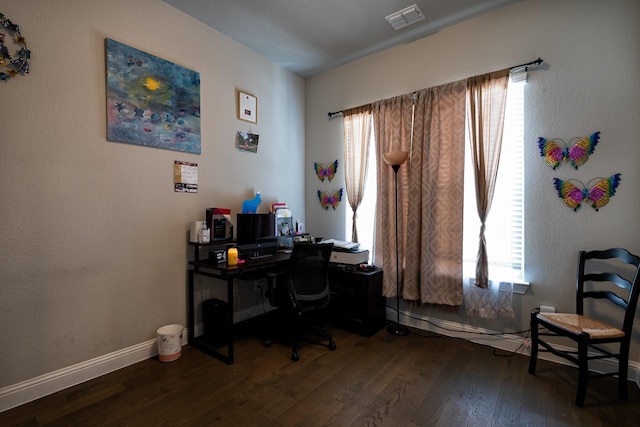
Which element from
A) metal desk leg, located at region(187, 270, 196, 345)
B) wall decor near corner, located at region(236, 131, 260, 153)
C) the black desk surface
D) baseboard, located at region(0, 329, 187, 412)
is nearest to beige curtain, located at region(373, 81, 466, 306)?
the black desk surface

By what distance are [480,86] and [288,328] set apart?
2.87 metres

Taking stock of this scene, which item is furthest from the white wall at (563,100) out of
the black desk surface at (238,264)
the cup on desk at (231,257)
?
the cup on desk at (231,257)

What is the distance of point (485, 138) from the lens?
2.54m

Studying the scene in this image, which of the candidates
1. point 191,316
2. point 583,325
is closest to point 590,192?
point 583,325

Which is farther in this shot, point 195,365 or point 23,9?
point 195,365

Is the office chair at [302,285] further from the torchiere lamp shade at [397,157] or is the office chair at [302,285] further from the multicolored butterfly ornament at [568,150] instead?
the multicolored butterfly ornament at [568,150]

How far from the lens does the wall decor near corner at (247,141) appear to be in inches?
121

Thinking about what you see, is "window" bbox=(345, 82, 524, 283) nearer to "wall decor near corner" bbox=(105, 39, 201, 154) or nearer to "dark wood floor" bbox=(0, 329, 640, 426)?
"dark wood floor" bbox=(0, 329, 640, 426)

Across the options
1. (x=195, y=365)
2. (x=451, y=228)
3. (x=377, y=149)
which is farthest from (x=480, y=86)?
(x=195, y=365)

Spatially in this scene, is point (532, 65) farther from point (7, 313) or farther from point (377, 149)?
point (7, 313)

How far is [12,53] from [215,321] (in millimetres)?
2306

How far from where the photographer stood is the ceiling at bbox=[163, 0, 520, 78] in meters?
2.47

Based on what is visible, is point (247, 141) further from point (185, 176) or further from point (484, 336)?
point (484, 336)

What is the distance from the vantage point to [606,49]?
6.95ft
